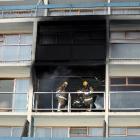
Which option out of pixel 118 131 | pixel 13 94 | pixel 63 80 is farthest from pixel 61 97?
pixel 118 131

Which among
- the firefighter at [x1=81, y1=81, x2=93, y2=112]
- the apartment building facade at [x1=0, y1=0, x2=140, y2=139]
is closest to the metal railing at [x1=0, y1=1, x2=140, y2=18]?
the apartment building facade at [x1=0, y1=0, x2=140, y2=139]

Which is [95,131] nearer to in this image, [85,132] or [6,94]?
[85,132]

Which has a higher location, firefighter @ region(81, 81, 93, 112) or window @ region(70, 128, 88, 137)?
firefighter @ region(81, 81, 93, 112)

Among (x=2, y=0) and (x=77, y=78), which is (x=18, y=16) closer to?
(x=2, y=0)

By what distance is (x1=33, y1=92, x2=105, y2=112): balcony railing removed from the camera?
2644 centimetres

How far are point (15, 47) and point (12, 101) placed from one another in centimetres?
306

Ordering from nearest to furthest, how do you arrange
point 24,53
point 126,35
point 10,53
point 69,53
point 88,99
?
point 88,99, point 69,53, point 126,35, point 24,53, point 10,53

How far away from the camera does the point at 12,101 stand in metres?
27.6

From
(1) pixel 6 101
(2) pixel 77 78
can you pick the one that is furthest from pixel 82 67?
(1) pixel 6 101

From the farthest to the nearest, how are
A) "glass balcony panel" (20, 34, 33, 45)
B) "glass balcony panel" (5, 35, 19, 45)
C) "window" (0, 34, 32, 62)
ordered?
"glass balcony panel" (5, 35, 19, 45)
"glass balcony panel" (20, 34, 33, 45)
"window" (0, 34, 32, 62)

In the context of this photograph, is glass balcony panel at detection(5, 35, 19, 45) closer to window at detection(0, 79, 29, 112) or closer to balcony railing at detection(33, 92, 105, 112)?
window at detection(0, 79, 29, 112)

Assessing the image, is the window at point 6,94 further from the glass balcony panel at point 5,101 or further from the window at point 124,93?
the window at point 124,93

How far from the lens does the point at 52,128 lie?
1056 inches

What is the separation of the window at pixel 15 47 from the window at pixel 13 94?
3.90 feet
